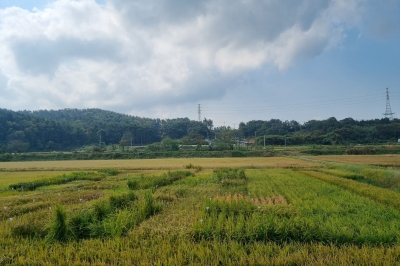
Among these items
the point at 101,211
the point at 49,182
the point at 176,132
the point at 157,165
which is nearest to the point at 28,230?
the point at 101,211

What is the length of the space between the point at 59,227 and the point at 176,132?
3981 inches

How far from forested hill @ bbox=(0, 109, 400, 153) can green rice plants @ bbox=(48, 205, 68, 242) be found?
66.7 m

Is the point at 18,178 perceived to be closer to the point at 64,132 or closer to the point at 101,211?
the point at 101,211

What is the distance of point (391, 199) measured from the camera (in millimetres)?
10258

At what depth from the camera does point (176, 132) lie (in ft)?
353

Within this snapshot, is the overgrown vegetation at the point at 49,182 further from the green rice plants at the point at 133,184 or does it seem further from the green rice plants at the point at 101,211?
the green rice plants at the point at 101,211

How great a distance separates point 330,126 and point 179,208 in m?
79.9

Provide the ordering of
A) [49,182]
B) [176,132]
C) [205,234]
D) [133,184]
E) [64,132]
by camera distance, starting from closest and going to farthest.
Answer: [205,234], [133,184], [49,182], [64,132], [176,132]

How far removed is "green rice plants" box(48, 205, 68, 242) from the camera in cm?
653

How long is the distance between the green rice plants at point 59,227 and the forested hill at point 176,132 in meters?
66.7

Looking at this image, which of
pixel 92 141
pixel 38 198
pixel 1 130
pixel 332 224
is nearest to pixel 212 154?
pixel 38 198

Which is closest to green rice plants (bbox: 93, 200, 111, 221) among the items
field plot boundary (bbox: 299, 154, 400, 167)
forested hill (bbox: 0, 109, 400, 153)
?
field plot boundary (bbox: 299, 154, 400, 167)

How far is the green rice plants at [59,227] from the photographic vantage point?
6.53 meters

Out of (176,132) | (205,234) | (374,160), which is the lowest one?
(374,160)
